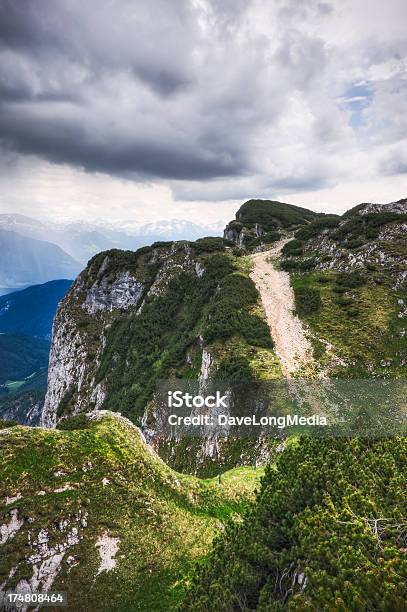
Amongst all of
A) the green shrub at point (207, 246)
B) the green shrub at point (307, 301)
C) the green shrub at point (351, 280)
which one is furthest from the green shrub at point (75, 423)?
the green shrub at point (207, 246)

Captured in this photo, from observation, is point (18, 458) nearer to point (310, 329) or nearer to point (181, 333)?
point (310, 329)

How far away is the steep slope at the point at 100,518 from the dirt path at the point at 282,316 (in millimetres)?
19605

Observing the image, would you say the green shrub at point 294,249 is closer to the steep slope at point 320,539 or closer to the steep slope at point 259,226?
the steep slope at point 259,226

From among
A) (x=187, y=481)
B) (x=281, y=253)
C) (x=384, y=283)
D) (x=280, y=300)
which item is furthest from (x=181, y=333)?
(x=187, y=481)

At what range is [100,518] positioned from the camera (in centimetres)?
2014

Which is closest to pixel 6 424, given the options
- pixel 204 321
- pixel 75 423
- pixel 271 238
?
pixel 75 423

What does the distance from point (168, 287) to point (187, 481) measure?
62.3 metres

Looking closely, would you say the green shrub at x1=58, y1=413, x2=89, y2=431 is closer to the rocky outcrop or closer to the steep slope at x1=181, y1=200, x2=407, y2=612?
the steep slope at x1=181, y1=200, x2=407, y2=612

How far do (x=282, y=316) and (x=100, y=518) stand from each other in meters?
38.5

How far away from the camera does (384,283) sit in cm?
5341

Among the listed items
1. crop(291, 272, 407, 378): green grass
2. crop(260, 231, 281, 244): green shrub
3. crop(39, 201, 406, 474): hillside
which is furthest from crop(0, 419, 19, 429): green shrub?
crop(260, 231, 281, 244): green shrub

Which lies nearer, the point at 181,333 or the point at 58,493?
the point at 58,493

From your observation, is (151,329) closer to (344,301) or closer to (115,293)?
(115,293)

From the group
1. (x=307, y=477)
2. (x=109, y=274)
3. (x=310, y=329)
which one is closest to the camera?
(x=307, y=477)
